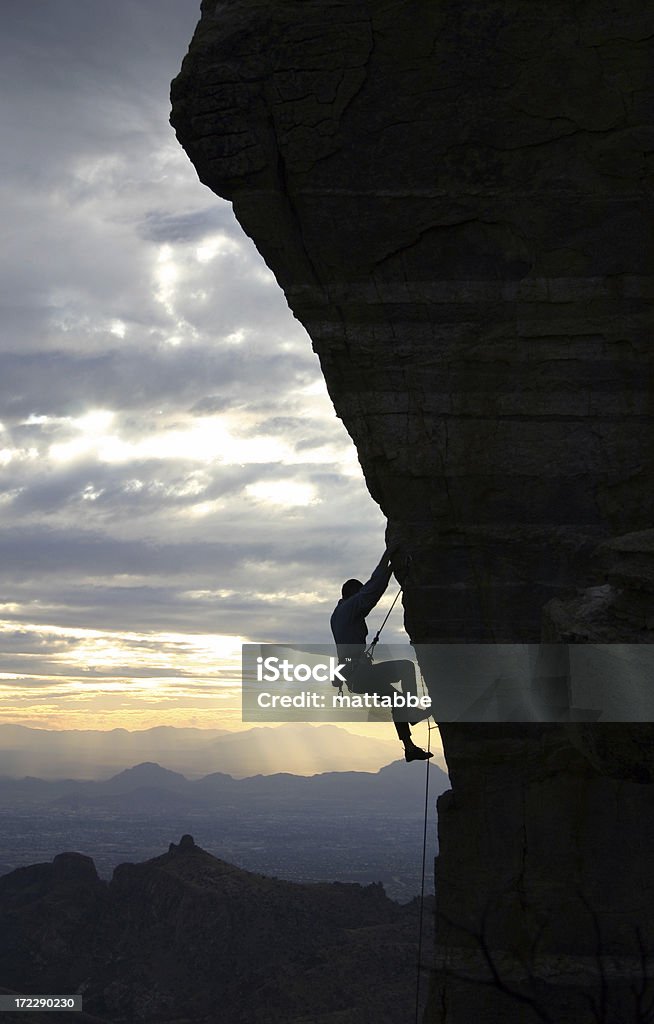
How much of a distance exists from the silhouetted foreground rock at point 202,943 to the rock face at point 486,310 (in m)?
15.1

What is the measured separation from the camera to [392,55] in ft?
32.0

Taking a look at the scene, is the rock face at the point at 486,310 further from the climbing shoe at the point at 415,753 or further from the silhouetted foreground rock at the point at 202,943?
the silhouetted foreground rock at the point at 202,943

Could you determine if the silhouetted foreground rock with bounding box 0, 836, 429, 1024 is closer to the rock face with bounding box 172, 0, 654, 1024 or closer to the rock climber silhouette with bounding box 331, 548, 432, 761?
the rock face with bounding box 172, 0, 654, 1024

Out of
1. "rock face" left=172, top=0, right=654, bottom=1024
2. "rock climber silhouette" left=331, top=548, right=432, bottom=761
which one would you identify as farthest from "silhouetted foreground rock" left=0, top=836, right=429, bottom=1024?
"rock climber silhouette" left=331, top=548, right=432, bottom=761

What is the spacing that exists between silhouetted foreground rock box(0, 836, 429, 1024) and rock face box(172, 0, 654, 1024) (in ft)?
49.4

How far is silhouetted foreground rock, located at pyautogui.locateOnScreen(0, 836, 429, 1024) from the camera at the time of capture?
26.5 m

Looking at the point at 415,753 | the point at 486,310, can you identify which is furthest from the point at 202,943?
the point at 486,310

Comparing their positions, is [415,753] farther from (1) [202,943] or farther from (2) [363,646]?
(1) [202,943]

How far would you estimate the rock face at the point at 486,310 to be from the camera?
9.77 m

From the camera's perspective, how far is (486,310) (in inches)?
398

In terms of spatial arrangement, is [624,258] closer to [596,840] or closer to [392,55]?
[392,55]

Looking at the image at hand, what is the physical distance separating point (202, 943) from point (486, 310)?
27.4m

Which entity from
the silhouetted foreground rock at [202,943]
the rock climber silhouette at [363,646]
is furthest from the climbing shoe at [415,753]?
the silhouetted foreground rock at [202,943]

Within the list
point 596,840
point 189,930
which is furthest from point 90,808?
point 596,840
